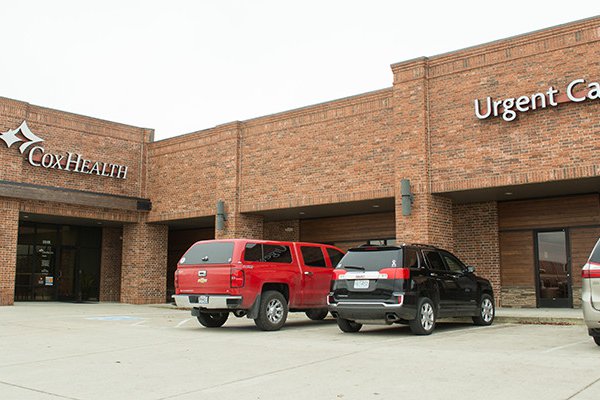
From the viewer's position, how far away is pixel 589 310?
26.9 ft

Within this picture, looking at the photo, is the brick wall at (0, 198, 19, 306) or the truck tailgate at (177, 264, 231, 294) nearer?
the truck tailgate at (177, 264, 231, 294)

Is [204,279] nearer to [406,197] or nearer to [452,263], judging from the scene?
[452,263]

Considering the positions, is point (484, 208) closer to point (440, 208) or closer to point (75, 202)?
point (440, 208)

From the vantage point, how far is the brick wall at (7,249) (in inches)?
805

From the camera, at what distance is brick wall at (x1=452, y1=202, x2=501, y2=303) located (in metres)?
18.0

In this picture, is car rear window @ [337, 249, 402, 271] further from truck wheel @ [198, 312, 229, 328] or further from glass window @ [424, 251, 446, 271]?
truck wheel @ [198, 312, 229, 328]

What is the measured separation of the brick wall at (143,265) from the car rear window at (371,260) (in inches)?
608

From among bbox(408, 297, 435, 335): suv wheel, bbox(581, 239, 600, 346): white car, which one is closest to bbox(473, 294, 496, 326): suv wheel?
bbox(408, 297, 435, 335): suv wheel

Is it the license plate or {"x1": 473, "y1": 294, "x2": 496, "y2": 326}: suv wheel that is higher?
the license plate

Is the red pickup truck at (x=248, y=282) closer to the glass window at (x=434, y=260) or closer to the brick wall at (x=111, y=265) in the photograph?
the glass window at (x=434, y=260)

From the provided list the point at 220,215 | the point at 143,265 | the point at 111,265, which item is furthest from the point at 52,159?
the point at 111,265

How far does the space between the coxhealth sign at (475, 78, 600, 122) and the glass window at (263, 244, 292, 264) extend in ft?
21.5

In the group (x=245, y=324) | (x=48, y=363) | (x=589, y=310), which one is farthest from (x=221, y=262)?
(x=589, y=310)

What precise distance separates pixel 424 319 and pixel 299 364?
4.02 meters
